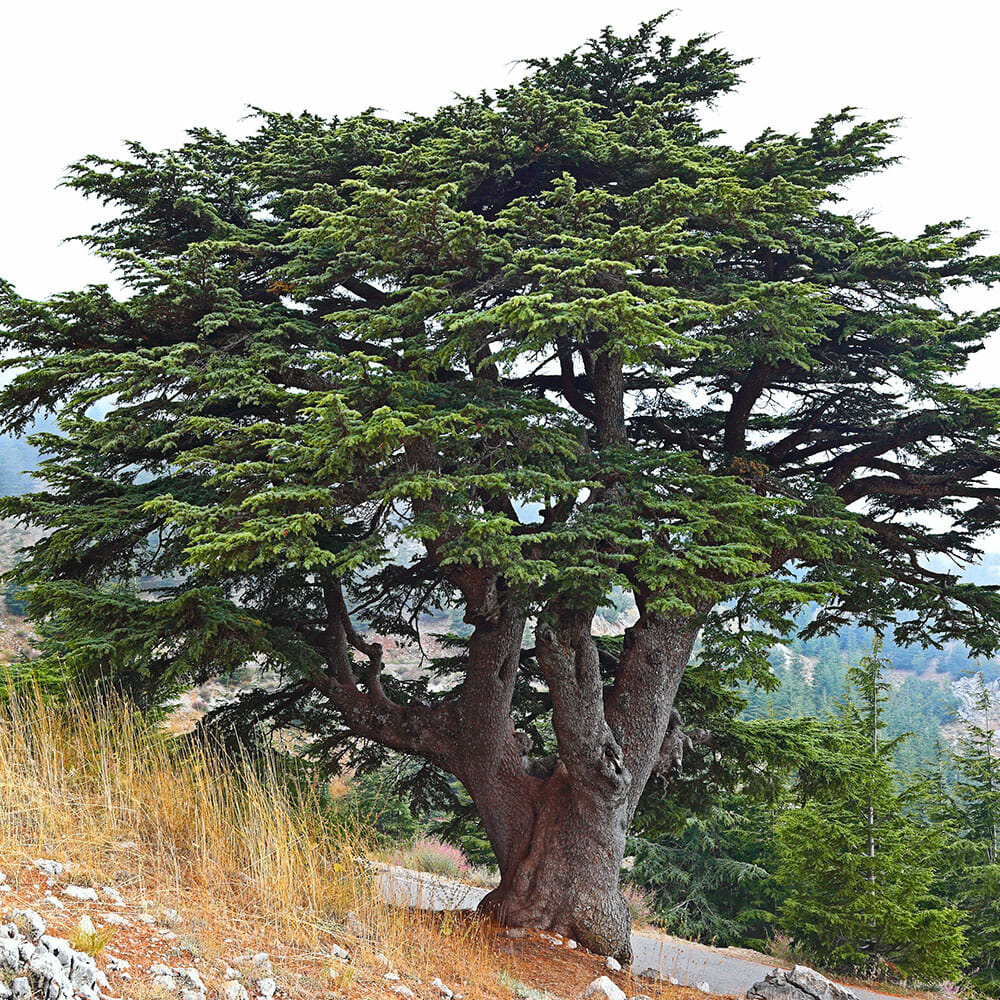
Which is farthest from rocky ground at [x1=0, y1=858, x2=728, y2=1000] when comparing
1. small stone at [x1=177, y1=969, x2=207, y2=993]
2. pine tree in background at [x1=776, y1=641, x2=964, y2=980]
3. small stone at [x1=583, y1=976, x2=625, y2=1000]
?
pine tree in background at [x1=776, y1=641, x2=964, y2=980]

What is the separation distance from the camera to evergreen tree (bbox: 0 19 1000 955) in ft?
18.9

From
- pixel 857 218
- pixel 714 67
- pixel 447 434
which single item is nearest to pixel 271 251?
pixel 447 434

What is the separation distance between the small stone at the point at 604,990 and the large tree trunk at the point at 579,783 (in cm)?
154

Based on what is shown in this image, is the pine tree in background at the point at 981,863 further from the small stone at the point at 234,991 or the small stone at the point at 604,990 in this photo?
the small stone at the point at 234,991

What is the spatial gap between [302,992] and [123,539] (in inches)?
159

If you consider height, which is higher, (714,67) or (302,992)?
(714,67)

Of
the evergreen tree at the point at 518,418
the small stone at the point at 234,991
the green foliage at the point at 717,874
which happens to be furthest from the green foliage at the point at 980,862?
the small stone at the point at 234,991

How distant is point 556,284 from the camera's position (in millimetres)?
5660

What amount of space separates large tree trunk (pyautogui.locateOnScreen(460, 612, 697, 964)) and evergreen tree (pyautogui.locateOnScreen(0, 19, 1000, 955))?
0.11 feet

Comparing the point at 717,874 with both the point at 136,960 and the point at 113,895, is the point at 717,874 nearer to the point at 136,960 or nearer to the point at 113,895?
the point at 113,895

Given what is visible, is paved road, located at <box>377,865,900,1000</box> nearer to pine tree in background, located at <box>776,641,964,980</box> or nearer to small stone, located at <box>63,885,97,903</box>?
pine tree in background, located at <box>776,641,964,980</box>

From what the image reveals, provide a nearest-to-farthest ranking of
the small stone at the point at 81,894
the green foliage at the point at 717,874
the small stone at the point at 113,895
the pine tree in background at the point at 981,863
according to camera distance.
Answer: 1. the small stone at the point at 81,894
2. the small stone at the point at 113,895
3. the pine tree in background at the point at 981,863
4. the green foliage at the point at 717,874

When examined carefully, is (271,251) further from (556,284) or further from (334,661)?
(334,661)

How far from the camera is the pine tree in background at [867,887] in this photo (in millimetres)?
13289
